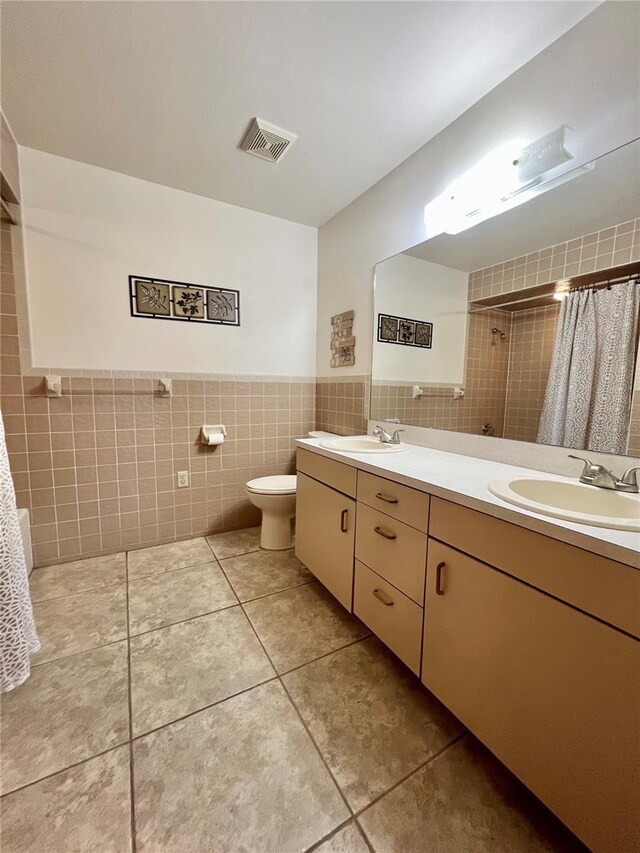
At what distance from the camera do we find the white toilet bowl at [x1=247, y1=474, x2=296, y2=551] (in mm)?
2018

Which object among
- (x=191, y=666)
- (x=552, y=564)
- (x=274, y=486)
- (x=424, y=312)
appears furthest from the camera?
(x=274, y=486)

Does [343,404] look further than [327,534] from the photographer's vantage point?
Yes

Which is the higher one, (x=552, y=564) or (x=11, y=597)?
(x=552, y=564)

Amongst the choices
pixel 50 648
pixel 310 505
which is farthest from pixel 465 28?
pixel 50 648

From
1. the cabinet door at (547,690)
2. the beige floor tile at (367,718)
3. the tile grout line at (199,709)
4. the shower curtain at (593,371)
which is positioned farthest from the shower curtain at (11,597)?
the shower curtain at (593,371)

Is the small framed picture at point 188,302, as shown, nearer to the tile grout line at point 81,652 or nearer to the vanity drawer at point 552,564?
the tile grout line at point 81,652

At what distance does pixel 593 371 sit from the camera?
1095 mm

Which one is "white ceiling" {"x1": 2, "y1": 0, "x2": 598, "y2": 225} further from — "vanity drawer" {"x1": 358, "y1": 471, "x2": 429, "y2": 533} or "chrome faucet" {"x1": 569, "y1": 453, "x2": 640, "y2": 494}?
"vanity drawer" {"x1": 358, "y1": 471, "x2": 429, "y2": 533}

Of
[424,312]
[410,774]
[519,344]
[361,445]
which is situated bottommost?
[410,774]

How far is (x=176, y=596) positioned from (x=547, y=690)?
1.60 m

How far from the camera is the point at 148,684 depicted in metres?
1.17

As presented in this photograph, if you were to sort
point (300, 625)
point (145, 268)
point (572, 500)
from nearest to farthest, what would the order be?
point (572, 500), point (300, 625), point (145, 268)

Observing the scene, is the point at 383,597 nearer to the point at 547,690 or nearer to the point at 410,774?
the point at 410,774

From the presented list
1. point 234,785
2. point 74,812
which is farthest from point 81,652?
point 234,785
